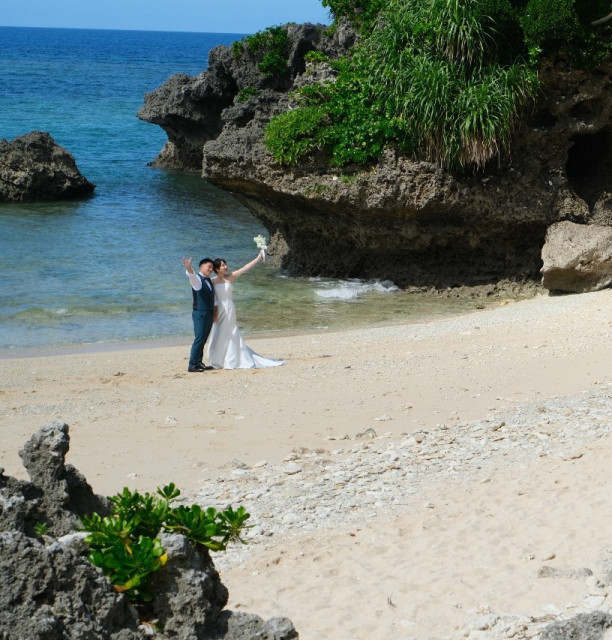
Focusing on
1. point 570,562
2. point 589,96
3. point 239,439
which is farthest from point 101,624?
point 589,96

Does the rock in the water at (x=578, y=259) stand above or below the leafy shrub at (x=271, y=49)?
below

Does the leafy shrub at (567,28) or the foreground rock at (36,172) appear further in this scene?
the foreground rock at (36,172)

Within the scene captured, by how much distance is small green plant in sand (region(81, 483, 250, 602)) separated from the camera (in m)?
4.08

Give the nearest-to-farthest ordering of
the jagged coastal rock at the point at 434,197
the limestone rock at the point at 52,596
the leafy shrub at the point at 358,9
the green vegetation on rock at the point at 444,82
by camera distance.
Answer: the limestone rock at the point at 52,596
the green vegetation on rock at the point at 444,82
the jagged coastal rock at the point at 434,197
the leafy shrub at the point at 358,9

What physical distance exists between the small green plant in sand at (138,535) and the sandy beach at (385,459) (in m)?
1.41

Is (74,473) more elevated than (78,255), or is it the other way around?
(74,473)

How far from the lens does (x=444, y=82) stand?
1641 centimetres

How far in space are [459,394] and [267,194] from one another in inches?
375

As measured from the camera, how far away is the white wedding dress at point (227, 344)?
495 inches

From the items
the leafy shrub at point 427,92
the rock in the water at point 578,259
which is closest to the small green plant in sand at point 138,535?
the rock in the water at point 578,259

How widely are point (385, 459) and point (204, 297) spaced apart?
5033 millimetres

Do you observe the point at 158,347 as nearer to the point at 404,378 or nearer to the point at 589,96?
the point at 404,378

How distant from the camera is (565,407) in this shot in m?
9.31

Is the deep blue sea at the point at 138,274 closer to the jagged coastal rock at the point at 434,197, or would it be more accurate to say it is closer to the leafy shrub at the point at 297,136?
the jagged coastal rock at the point at 434,197
